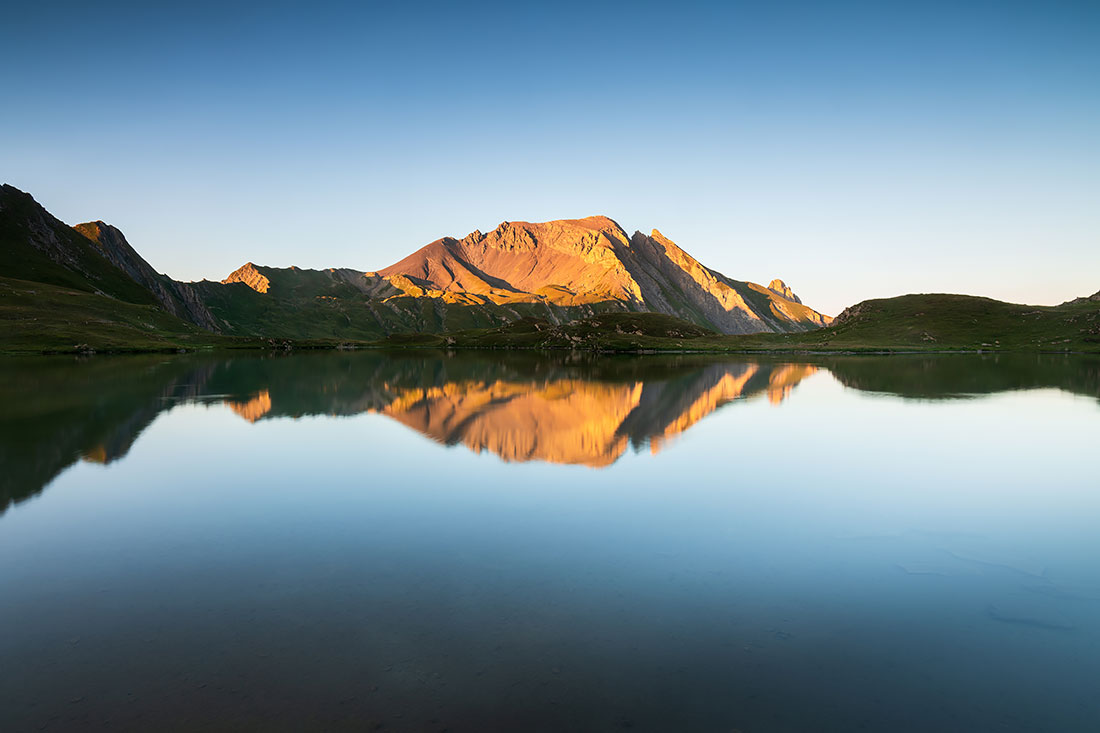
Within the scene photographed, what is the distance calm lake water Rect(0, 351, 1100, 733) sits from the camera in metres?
10.2

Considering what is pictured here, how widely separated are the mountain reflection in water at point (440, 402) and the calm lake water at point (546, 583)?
0.86 meters

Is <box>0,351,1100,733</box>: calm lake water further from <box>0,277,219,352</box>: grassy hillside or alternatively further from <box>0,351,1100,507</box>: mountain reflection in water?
<box>0,277,219,352</box>: grassy hillside

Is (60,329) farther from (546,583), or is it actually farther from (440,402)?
(546,583)

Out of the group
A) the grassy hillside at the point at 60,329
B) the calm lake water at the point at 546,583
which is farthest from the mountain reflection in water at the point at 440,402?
the grassy hillside at the point at 60,329

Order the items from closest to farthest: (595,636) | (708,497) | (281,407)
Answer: (595,636) < (708,497) < (281,407)

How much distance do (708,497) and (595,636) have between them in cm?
1332

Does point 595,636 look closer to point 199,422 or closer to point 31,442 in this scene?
point 31,442

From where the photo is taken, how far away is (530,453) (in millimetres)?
33688

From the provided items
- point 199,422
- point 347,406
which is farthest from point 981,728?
point 347,406

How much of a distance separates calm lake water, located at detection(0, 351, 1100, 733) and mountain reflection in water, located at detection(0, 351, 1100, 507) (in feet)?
2.82

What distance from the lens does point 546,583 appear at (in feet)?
50.1

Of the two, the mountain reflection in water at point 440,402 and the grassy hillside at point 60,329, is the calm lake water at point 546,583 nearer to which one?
the mountain reflection in water at point 440,402

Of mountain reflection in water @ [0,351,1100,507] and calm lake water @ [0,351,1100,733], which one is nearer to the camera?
calm lake water @ [0,351,1100,733]

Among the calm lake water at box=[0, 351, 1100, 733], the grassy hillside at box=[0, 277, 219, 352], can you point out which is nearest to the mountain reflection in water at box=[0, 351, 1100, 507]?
the calm lake water at box=[0, 351, 1100, 733]
